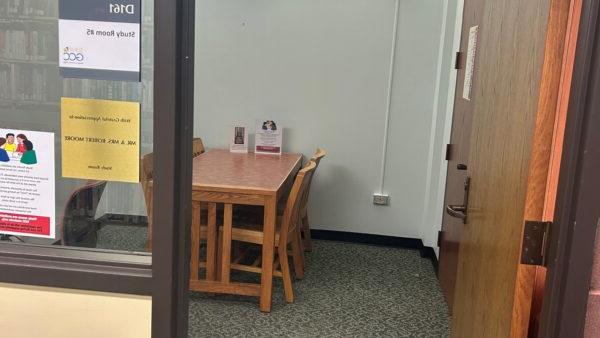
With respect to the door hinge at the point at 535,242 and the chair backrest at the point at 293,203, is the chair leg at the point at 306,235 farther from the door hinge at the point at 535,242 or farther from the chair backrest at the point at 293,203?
the door hinge at the point at 535,242

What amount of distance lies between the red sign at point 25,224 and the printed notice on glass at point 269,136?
307 centimetres

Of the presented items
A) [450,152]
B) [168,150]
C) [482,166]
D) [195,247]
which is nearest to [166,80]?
[168,150]

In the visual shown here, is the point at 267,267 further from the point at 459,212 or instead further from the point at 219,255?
the point at 459,212

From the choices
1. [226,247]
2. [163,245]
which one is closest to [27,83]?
[163,245]

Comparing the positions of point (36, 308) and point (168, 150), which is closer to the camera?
point (168, 150)

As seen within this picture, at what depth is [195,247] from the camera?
325 centimetres

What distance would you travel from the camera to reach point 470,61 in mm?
3041

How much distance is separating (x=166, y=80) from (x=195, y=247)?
2225 millimetres

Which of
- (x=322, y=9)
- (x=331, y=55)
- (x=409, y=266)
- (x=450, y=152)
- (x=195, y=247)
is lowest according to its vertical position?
(x=409, y=266)

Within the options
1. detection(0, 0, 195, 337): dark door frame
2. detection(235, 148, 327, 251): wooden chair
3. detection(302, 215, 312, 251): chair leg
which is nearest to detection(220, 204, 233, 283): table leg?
detection(235, 148, 327, 251): wooden chair

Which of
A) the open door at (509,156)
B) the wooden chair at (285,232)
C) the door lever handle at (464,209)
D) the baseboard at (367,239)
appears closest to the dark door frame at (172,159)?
the open door at (509,156)

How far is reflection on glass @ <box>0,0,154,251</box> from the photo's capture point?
1188mm

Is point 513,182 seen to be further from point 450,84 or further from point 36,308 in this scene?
point 450,84

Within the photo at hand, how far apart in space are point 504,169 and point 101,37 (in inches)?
41.9
